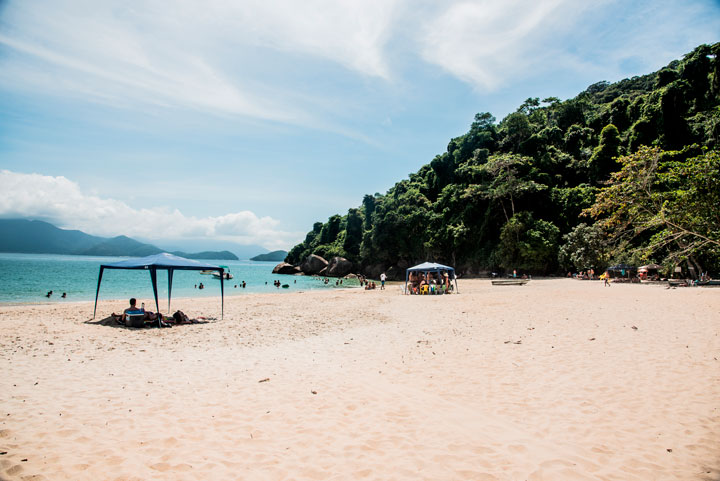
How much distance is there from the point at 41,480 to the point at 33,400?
289 centimetres

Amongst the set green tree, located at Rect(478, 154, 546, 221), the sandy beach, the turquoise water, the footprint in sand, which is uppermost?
green tree, located at Rect(478, 154, 546, 221)

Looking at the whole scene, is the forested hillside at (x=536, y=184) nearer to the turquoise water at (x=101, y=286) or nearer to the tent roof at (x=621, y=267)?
the tent roof at (x=621, y=267)

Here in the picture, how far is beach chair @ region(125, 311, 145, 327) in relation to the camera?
11914mm

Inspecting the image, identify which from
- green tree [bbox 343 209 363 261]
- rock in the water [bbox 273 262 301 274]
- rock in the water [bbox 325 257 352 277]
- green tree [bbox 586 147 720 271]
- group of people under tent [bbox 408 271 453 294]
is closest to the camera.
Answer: green tree [bbox 586 147 720 271]

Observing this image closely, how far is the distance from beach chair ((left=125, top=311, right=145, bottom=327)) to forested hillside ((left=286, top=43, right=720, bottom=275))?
25591 mm

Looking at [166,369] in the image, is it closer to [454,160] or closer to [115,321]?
[115,321]

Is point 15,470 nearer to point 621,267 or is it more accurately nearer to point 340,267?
point 621,267

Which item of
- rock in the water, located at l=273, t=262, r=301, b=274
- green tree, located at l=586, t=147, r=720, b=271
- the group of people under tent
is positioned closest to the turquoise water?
the group of people under tent

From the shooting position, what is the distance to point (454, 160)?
58906 millimetres

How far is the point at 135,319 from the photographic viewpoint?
12.0 metres

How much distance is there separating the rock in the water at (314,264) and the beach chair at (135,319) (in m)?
60.6

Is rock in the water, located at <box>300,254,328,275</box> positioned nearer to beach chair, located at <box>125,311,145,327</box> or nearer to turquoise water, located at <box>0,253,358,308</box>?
turquoise water, located at <box>0,253,358,308</box>

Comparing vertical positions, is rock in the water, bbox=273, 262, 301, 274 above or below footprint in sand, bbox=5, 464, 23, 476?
above

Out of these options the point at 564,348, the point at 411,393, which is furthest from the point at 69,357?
the point at 564,348
